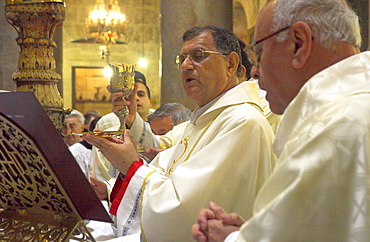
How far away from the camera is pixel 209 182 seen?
2125 mm

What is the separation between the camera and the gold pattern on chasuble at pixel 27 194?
169 centimetres

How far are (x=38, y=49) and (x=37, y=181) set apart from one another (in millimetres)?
851

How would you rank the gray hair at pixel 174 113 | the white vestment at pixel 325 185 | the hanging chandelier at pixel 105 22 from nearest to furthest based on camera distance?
the white vestment at pixel 325 185, the gray hair at pixel 174 113, the hanging chandelier at pixel 105 22

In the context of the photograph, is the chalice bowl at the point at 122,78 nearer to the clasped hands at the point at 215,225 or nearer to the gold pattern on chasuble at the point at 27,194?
the gold pattern on chasuble at the point at 27,194

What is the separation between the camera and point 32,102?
1520 millimetres

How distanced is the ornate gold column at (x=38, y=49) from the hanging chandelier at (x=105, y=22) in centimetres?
1414

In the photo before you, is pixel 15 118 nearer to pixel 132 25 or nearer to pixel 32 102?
pixel 32 102

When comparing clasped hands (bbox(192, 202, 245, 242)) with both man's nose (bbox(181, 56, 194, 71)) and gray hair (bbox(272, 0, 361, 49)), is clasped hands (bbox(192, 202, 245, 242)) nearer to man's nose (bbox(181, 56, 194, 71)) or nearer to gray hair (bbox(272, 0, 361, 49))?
gray hair (bbox(272, 0, 361, 49))

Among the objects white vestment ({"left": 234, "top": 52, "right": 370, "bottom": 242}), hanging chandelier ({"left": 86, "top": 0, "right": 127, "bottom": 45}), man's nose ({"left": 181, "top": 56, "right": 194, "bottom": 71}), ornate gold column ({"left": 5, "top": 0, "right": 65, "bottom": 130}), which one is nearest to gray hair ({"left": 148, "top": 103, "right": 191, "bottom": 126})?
man's nose ({"left": 181, "top": 56, "right": 194, "bottom": 71})

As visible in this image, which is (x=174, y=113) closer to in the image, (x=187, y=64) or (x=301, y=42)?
(x=187, y=64)

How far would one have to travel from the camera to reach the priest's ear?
5.06ft

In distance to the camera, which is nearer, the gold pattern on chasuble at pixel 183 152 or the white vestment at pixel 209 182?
the white vestment at pixel 209 182

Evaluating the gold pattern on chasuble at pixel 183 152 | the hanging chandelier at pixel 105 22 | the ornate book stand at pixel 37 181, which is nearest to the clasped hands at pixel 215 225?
the ornate book stand at pixel 37 181

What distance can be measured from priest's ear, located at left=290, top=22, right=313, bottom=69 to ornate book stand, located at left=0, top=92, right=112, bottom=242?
772 mm
